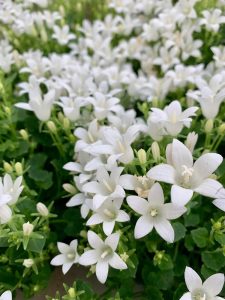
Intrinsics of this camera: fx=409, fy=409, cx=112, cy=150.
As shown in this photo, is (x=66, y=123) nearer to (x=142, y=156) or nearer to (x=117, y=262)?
(x=142, y=156)

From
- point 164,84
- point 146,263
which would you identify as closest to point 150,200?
point 146,263

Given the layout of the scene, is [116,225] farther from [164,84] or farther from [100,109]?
[164,84]

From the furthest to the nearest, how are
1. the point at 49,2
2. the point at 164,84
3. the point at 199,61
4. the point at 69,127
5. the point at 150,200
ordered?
the point at 49,2 → the point at 199,61 → the point at 164,84 → the point at 69,127 → the point at 150,200

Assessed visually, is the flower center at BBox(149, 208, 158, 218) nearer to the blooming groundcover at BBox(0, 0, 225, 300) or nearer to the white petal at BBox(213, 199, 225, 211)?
the blooming groundcover at BBox(0, 0, 225, 300)

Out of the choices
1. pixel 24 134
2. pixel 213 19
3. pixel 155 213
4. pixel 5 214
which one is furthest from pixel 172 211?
pixel 213 19

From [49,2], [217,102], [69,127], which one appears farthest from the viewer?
[49,2]

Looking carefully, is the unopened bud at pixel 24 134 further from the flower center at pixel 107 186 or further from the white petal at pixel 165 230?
the white petal at pixel 165 230

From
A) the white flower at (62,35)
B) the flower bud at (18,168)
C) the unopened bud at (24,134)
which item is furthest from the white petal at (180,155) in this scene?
the white flower at (62,35)
